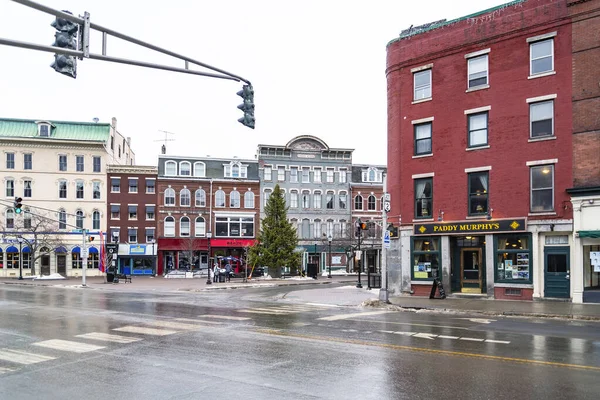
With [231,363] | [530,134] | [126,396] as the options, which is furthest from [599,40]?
[126,396]

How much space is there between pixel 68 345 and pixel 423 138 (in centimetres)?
2050

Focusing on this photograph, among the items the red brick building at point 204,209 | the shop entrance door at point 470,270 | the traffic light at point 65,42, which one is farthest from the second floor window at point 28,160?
the traffic light at point 65,42

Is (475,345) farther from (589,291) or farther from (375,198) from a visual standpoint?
(375,198)

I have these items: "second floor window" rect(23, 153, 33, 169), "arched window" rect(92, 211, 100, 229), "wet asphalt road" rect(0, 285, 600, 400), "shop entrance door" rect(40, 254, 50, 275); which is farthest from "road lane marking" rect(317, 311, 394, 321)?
"second floor window" rect(23, 153, 33, 169)

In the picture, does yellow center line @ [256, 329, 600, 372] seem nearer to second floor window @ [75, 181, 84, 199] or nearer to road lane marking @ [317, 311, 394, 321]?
road lane marking @ [317, 311, 394, 321]

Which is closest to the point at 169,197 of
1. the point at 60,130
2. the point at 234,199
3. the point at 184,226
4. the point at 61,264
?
the point at 184,226

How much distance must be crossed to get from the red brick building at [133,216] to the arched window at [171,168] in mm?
1487

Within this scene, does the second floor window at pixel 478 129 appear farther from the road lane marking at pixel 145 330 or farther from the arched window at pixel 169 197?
the arched window at pixel 169 197

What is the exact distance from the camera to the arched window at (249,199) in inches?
2496

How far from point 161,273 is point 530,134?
153 ft

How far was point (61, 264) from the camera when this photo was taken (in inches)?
2347

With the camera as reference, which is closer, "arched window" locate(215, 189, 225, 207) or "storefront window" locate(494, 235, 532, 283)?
"storefront window" locate(494, 235, 532, 283)

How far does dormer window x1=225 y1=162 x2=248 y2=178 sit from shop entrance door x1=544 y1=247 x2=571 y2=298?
44.3 metres

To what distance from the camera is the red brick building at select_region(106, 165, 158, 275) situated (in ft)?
197
